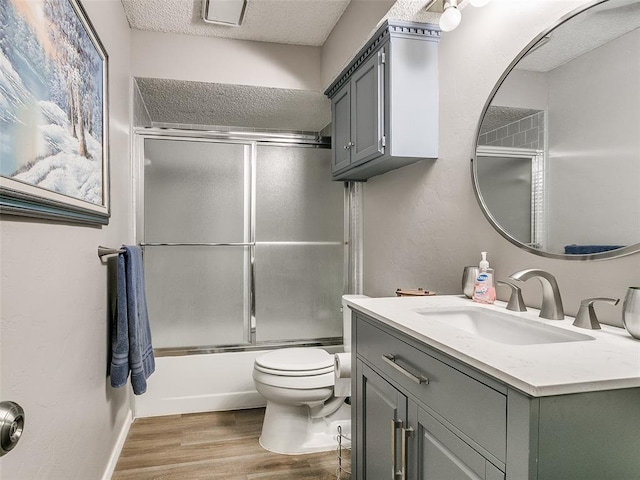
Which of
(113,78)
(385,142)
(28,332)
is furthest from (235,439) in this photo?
(113,78)

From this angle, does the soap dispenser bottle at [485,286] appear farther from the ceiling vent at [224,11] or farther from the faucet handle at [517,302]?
the ceiling vent at [224,11]

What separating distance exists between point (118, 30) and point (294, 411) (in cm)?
224

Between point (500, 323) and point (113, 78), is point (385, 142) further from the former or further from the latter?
point (113, 78)

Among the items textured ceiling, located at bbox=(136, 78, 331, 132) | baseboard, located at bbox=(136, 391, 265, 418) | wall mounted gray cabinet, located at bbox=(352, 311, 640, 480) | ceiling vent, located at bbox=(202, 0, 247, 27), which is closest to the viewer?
wall mounted gray cabinet, located at bbox=(352, 311, 640, 480)

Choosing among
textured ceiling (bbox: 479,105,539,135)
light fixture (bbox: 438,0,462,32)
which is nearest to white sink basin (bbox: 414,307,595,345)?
textured ceiling (bbox: 479,105,539,135)

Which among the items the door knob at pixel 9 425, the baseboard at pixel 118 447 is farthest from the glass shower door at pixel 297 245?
the door knob at pixel 9 425

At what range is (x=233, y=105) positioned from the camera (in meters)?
3.14

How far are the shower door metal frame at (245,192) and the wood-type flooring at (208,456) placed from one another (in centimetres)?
47

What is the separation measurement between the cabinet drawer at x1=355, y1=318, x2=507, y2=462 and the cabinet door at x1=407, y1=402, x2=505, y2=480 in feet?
0.10

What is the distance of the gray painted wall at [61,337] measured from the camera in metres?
0.93

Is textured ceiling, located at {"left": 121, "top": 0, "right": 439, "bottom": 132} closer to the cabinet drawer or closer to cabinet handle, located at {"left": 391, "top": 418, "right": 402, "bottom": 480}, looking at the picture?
the cabinet drawer

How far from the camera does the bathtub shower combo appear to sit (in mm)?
2686

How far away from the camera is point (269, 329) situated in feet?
9.49

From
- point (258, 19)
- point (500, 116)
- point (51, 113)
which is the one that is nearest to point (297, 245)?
point (258, 19)
